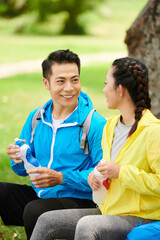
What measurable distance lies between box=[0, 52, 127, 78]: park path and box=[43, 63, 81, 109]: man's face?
1311cm

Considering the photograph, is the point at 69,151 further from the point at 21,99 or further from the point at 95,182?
the point at 21,99

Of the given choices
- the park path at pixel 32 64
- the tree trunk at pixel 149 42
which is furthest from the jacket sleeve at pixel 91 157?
the park path at pixel 32 64

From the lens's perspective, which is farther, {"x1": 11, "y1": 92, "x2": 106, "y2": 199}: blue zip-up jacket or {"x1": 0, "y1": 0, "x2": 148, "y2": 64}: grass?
{"x1": 0, "y1": 0, "x2": 148, "y2": 64}: grass

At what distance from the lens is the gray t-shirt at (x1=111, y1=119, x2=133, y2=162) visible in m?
2.85

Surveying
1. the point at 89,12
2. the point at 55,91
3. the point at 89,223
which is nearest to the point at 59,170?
the point at 55,91

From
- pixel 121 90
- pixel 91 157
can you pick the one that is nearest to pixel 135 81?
pixel 121 90

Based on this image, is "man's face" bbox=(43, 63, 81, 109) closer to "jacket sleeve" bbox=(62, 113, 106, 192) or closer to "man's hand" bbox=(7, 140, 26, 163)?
"jacket sleeve" bbox=(62, 113, 106, 192)

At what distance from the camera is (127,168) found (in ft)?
8.61

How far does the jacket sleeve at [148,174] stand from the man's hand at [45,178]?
65 centimetres

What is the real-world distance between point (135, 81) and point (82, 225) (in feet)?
2.84

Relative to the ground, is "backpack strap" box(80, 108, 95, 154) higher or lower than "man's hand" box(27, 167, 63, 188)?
higher

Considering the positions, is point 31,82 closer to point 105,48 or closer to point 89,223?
point 105,48

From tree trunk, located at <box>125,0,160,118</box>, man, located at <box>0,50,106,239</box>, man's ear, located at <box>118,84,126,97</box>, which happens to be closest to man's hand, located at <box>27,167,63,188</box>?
man, located at <box>0,50,106,239</box>

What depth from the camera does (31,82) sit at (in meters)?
14.9
